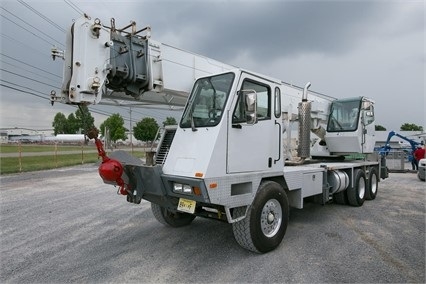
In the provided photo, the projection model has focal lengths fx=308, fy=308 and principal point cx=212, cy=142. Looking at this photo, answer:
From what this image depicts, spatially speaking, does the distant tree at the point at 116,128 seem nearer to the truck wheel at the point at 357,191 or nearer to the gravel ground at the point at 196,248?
the gravel ground at the point at 196,248

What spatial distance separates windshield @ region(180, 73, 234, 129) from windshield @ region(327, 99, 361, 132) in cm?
581

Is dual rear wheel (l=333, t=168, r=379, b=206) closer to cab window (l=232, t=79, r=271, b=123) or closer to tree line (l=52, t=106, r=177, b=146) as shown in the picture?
cab window (l=232, t=79, r=271, b=123)

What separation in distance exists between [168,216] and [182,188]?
2.02 metres

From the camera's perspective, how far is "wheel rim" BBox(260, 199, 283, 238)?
4.81 metres

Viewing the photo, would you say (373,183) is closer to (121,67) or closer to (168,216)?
(168,216)

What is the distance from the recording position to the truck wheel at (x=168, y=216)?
19.5 feet

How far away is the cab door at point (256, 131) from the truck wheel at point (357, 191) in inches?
160

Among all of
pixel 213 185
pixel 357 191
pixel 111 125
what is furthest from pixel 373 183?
pixel 111 125

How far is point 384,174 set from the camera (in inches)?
424

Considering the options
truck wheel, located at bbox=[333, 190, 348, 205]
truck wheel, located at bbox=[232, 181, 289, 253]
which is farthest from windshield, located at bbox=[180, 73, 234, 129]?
truck wheel, located at bbox=[333, 190, 348, 205]

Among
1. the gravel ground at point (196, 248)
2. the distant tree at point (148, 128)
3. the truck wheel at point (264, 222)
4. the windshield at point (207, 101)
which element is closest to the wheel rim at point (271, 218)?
the truck wheel at point (264, 222)

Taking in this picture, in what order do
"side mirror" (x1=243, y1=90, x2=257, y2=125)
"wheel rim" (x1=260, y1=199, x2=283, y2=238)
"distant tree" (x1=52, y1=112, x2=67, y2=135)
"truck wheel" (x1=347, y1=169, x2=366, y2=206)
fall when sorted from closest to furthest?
"side mirror" (x1=243, y1=90, x2=257, y2=125) → "wheel rim" (x1=260, y1=199, x2=283, y2=238) → "truck wheel" (x1=347, y1=169, x2=366, y2=206) → "distant tree" (x1=52, y1=112, x2=67, y2=135)

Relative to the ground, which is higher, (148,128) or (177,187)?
(148,128)

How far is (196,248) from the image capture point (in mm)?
5051
